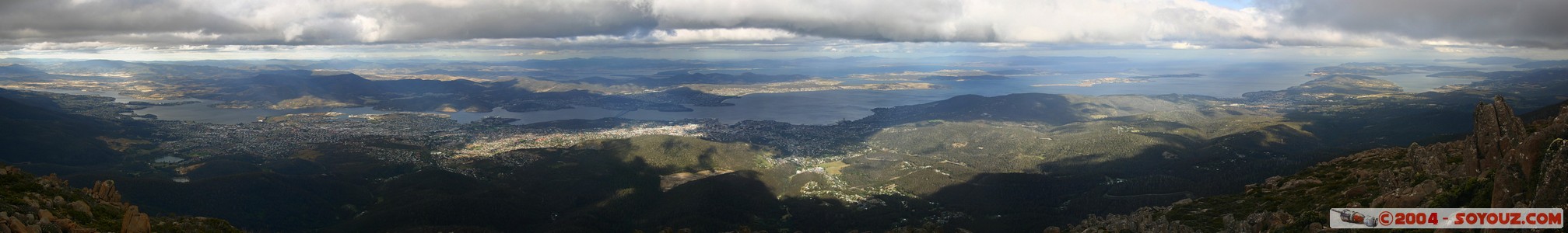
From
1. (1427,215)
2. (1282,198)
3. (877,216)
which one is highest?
(1427,215)

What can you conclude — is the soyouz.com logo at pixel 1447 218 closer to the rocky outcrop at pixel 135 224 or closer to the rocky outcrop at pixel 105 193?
the rocky outcrop at pixel 135 224

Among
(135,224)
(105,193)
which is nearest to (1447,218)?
(135,224)

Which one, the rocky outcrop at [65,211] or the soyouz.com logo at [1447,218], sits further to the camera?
the rocky outcrop at [65,211]

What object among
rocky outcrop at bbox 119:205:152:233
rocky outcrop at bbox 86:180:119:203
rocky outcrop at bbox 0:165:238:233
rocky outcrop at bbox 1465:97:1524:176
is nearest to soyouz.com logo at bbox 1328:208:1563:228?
rocky outcrop at bbox 1465:97:1524:176

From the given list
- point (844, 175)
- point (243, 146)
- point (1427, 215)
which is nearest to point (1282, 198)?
point (1427, 215)

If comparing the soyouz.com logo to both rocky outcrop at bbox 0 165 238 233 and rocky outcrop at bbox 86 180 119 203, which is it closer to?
rocky outcrop at bbox 0 165 238 233

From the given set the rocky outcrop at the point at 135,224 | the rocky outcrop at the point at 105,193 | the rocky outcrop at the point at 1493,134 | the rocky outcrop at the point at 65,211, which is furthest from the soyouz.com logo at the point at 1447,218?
the rocky outcrop at the point at 105,193

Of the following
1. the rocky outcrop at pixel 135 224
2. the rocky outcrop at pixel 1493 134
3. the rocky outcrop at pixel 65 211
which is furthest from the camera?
the rocky outcrop at pixel 1493 134

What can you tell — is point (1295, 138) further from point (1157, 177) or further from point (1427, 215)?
point (1427, 215)
